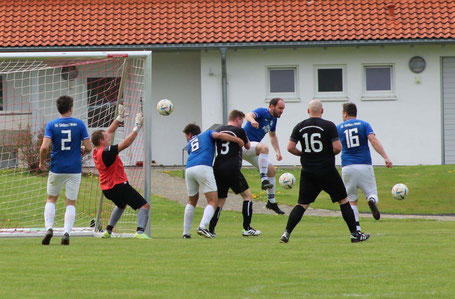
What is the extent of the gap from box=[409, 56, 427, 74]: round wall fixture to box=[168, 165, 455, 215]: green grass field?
11.7 feet

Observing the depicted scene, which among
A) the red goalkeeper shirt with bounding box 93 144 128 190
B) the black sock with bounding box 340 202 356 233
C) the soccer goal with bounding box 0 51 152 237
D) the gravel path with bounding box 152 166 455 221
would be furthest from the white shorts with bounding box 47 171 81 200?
the gravel path with bounding box 152 166 455 221

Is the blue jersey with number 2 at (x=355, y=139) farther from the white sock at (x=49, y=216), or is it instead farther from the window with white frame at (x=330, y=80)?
the window with white frame at (x=330, y=80)

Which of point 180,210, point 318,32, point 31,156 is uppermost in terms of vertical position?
point 318,32

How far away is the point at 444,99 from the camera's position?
26969mm

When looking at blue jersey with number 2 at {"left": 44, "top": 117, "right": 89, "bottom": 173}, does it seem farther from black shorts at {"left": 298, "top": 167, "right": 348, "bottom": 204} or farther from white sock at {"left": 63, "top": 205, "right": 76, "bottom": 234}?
black shorts at {"left": 298, "top": 167, "right": 348, "bottom": 204}

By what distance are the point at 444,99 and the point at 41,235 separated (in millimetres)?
16757

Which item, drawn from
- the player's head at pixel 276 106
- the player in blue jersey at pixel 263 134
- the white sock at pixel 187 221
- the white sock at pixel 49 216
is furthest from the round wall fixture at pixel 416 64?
the white sock at pixel 49 216

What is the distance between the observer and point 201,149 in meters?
12.6

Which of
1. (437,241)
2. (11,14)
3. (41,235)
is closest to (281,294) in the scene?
(437,241)

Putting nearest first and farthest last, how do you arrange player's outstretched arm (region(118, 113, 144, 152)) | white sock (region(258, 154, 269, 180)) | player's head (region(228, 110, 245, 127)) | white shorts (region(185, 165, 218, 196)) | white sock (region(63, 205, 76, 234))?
white sock (region(63, 205, 76, 234)), player's outstretched arm (region(118, 113, 144, 152)), white shorts (region(185, 165, 218, 196)), player's head (region(228, 110, 245, 127)), white sock (region(258, 154, 269, 180))

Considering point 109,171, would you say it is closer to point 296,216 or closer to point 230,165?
point 230,165

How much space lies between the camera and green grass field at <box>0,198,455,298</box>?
7125 mm

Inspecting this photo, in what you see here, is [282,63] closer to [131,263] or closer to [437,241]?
[437,241]

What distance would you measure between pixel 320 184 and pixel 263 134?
4.62 meters
